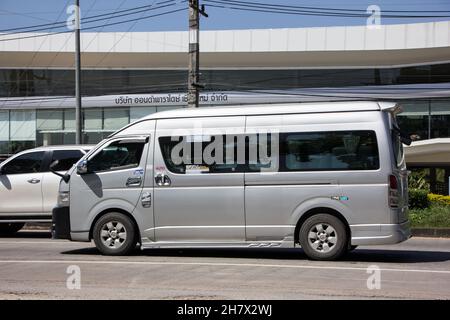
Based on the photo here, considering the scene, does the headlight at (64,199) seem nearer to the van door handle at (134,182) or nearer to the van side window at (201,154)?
the van door handle at (134,182)

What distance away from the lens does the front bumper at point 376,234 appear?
9828 millimetres

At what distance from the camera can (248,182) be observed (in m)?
10.3

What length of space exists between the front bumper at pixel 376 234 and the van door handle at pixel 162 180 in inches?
121

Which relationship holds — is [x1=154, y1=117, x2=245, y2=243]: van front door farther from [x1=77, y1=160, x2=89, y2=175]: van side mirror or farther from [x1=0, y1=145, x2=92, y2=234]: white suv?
[x1=0, y1=145, x2=92, y2=234]: white suv

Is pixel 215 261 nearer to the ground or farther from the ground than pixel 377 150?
nearer to the ground

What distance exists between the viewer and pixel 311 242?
396 inches

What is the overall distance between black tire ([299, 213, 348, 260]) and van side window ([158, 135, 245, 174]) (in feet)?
4.65

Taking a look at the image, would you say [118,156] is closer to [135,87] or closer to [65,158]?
[65,158]

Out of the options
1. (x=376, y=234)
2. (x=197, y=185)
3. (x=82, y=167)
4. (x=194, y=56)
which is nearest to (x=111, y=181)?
(x=82, y=167)

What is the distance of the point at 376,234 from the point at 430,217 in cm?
789
